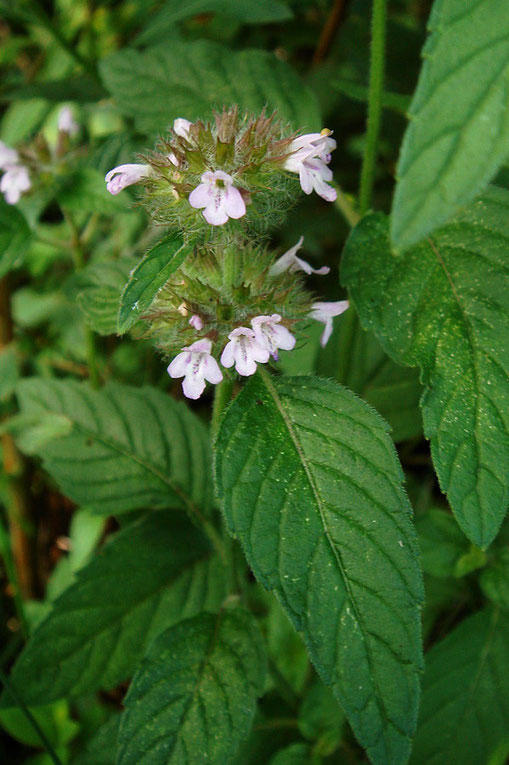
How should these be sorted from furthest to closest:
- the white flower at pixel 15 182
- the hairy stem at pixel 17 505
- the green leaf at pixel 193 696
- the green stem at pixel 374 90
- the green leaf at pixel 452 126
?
the hairy stem at pixel 17 505 < the white flower at pixel 15 182 < the green stem at pixel 374 90 < the green leaf at pixel 193 696 < the green leaf at pixel 452 126

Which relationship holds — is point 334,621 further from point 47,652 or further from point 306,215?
point 306,215

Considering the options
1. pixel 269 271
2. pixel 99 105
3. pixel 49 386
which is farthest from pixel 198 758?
pixel 99 105

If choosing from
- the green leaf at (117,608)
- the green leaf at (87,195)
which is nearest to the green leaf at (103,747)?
the green leaf at (117,608)

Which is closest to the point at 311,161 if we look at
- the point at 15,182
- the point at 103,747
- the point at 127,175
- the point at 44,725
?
the point at 127,175

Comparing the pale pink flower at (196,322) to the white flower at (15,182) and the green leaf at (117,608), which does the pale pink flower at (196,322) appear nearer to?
the green leaf at (117,608)

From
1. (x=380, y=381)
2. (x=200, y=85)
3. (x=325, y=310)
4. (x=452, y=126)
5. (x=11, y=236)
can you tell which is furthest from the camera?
(x=380, y=381)

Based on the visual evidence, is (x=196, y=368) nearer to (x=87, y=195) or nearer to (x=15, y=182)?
(x=87, y=195)

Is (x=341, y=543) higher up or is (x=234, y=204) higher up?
(x=234, y=204)

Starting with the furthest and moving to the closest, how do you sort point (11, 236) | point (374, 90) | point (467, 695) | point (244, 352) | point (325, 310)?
point (467, 695)
point (11, 236)
point (374, 90)
point (325, 310)
point (244, 352)
